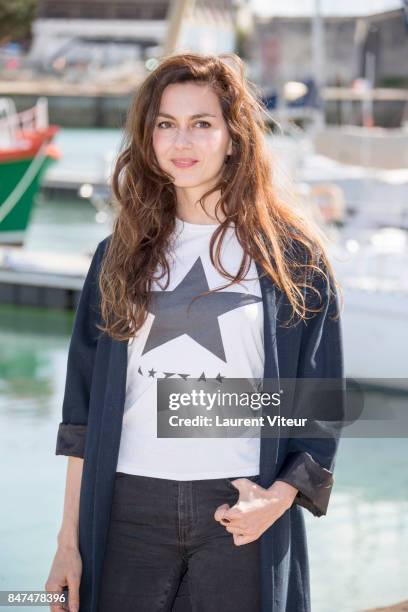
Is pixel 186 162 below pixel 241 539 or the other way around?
the other way around

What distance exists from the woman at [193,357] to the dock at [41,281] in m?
8.25

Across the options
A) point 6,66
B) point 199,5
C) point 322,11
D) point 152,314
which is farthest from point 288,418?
point 6,66

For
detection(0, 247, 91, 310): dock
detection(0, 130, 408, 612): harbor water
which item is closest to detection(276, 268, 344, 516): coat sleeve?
detection(0, 130, 408, 612): harbor water

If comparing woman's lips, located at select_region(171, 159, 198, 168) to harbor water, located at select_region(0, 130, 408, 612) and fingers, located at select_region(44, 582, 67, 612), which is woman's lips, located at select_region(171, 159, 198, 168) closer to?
fingers, located at select_region(44, 582, 67, 612)

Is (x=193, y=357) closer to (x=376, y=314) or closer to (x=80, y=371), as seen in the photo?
(x=80, y=371)

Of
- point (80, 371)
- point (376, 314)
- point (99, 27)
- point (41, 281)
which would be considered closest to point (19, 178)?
point (41, 281)

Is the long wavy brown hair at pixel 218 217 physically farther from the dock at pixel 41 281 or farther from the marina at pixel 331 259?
the dock at pixel 41 281

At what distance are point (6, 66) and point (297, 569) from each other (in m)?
51.8

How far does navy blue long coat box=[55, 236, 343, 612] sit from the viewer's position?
1779mm

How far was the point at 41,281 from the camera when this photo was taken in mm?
10297

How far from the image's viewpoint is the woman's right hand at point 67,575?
1846mm

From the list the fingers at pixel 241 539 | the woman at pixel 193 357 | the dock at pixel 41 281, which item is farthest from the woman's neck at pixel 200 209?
the dock at pixel 41 281

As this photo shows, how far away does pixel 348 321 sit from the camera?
7.47m

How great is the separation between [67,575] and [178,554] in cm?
21
